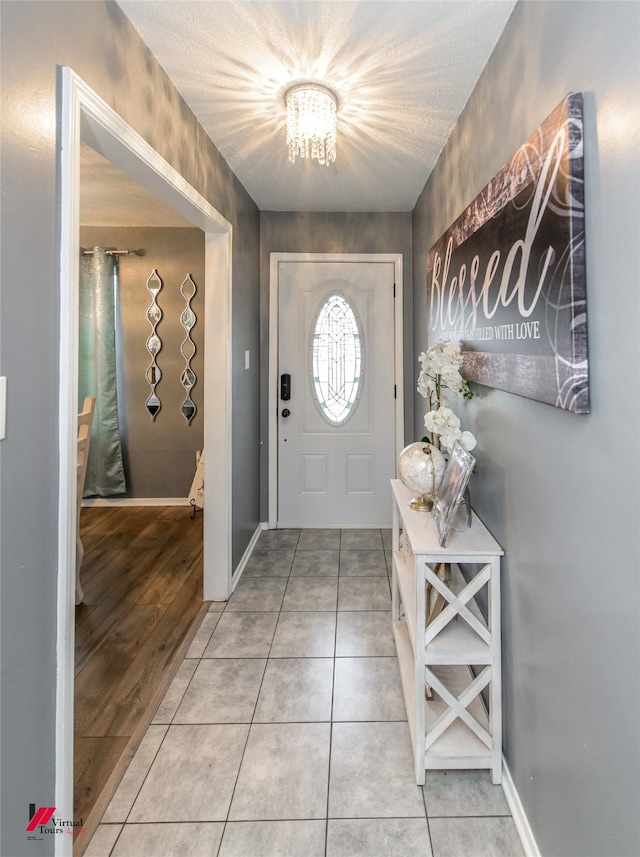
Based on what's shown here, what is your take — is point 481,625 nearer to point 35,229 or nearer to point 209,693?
point 209,693

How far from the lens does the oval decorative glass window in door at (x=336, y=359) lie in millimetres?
3613

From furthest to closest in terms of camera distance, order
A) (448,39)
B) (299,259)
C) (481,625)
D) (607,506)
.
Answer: (299,259)
(448,39)
(481,625)
(607,506)

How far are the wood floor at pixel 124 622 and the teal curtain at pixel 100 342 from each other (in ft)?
2.71

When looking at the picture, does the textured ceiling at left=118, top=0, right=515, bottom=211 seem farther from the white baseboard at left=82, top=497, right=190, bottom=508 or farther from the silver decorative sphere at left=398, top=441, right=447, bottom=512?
the white baseboard at left=82, top=497, right=190, bottom=508

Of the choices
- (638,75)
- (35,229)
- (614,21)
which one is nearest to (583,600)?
(638,75)

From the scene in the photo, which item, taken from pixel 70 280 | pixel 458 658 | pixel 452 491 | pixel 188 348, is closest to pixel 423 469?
pixel 452 491

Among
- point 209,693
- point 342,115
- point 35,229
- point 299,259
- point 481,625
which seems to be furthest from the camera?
point 299,259

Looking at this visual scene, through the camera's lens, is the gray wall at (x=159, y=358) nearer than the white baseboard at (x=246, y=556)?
No

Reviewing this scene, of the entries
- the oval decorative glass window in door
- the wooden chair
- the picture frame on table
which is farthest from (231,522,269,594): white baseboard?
the picture frame on table

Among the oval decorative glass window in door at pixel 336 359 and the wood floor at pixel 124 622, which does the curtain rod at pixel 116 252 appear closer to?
the oval decorative glass window in door at pixel 336 359

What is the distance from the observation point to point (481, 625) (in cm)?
147

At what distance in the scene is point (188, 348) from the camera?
4277 mm

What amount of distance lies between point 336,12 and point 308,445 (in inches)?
103

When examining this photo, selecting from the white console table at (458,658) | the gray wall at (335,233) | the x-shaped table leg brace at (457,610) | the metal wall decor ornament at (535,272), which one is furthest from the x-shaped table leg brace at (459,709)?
the gray wall at (335,233)
